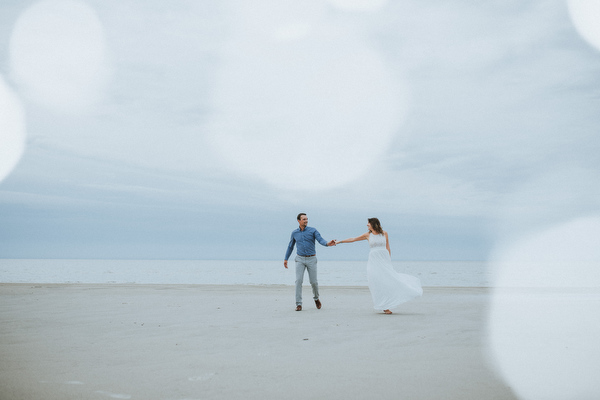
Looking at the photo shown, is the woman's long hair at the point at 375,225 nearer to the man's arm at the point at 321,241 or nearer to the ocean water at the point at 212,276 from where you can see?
the man's arm at the point at 321,241

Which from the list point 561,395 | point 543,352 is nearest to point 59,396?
point 561,395

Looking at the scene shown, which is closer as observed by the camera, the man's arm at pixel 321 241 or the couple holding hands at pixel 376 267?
the couple holding hands at pixel 376 267

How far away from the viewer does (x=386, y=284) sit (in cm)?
1106

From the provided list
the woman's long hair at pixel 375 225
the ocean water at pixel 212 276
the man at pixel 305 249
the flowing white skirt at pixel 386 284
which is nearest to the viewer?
the flowing white skirt at pixel 386 284

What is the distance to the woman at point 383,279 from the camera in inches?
428

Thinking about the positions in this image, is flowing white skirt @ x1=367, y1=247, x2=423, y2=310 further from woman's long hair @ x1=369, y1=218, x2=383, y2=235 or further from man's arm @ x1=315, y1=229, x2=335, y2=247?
man's arm @ x1=315, y1=229, x2=335, y2=247

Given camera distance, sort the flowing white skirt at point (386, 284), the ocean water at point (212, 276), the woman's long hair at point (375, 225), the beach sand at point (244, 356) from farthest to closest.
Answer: the ocean water at point (212, 276) → the woman's long hair at point (375, 225) → the flowing white skirt at point (386, 284) → the beach sand at point (244, 356)

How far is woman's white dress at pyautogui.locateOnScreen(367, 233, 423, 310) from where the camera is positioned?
1087 centimetres

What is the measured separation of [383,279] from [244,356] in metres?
5.97

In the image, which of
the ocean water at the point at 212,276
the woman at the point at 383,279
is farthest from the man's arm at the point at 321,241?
the ocean water at the point at 212,276

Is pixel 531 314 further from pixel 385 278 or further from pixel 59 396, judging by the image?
pixel 59 396

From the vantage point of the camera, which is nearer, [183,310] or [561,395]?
[561,395]

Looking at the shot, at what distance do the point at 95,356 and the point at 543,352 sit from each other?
609 cm

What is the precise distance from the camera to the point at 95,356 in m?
5.94
